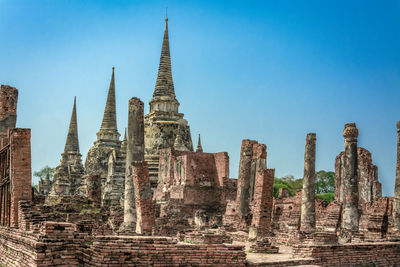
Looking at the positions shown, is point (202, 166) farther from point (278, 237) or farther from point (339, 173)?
point (278, 237)

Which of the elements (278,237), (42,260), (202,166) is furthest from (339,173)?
(42,260)

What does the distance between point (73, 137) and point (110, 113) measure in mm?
Answer: 5164

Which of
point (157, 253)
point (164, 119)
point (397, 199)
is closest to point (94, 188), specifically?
point (397, 199)

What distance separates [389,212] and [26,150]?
1329 centimetres

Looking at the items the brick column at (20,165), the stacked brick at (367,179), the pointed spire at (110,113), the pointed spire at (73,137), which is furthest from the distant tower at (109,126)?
the brick column at (20,165)

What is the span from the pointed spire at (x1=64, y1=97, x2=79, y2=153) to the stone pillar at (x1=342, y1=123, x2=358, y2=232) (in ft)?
115

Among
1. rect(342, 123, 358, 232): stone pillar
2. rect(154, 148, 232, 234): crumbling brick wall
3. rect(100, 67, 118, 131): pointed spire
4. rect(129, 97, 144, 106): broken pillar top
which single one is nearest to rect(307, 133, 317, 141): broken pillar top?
rect(342, 123, 358, 232): stone pillar

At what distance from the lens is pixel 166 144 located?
123ft

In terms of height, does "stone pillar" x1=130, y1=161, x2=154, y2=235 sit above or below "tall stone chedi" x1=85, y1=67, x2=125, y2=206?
below

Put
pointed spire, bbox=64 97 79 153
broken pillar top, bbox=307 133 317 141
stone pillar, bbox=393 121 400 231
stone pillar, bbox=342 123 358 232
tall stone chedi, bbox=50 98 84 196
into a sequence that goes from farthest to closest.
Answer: pointed spire, bbox=64 97 79 153, tall stone chedi, bbox=50 98 84 196, broken pillar top, bbox=307 133 317 141, stone pillar, bbox=342 123 358 232, stone pillar, bbox=393 121 400 231

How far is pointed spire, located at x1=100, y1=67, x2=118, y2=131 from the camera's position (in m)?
45.2

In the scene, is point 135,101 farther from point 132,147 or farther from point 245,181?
point 245,181

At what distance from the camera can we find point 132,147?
15492 mm

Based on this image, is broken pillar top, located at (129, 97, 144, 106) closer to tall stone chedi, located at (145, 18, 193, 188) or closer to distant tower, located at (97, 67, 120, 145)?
tall stone chedi, located at (145, 18, 193, 188)
